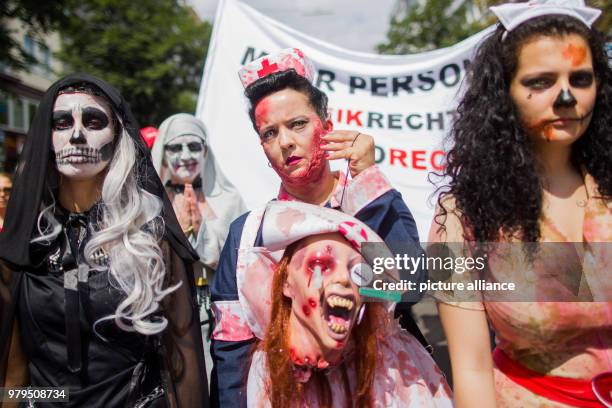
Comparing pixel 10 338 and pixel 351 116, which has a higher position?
pixel 351 116

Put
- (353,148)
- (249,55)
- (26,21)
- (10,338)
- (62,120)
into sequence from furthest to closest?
(26,21) → (249,55) → (62,120) → (10,338) → (353,148)

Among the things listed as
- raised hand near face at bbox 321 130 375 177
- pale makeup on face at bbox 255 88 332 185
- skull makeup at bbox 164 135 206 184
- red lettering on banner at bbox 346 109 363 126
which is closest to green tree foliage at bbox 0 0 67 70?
skull makeup at bbox 164 135 206 184

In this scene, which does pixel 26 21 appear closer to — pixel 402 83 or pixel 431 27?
pixel 402 83

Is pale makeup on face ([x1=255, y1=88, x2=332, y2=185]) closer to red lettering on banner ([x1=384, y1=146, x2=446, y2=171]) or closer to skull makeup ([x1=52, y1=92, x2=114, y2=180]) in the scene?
skull makeup ([x1=52, y1=92, x2=114, y2=180])

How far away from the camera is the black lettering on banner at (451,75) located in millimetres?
3799

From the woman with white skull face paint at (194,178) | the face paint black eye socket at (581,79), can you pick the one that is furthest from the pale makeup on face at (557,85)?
the woman with white skull face paint at (194,178)

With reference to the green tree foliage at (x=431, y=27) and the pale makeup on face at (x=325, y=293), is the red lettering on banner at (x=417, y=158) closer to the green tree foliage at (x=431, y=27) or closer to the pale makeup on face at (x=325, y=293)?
the pale makeup on face at (x=325, y=293)

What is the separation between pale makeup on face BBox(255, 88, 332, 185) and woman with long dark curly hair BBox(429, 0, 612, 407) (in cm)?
49

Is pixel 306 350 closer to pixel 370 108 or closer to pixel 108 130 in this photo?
pixel 108 130

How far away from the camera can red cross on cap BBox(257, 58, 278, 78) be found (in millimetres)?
1880

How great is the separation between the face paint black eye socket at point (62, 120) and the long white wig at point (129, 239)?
17cm

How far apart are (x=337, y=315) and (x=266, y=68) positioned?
988 millimetres

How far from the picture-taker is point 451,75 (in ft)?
12.5

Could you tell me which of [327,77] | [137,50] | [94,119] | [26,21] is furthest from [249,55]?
[137,50]
